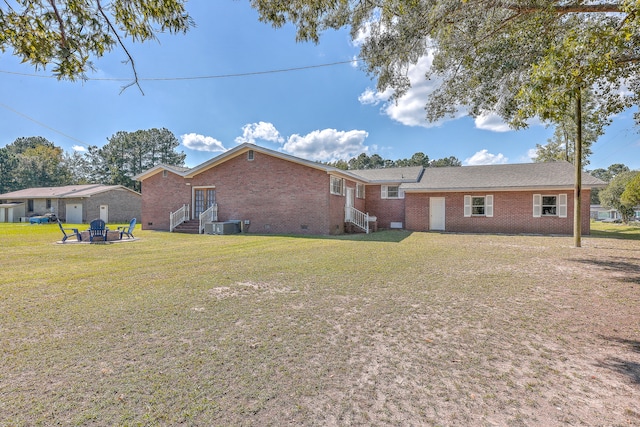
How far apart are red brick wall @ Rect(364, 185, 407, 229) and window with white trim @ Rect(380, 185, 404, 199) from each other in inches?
8.7

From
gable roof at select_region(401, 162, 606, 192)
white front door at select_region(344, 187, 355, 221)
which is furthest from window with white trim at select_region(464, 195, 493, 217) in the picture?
white front door at select_region(344, 187, 355, 221)

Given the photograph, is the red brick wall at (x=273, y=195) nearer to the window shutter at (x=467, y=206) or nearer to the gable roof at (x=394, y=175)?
the gable roof at (x=394, y=175)

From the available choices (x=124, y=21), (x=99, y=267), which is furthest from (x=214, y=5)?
(x=99, y=267)

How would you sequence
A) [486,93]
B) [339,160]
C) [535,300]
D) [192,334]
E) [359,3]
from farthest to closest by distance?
[339,160], [486,93], [359,3], [535,300], [192,334]

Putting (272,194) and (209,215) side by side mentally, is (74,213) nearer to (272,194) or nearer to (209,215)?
(209,215)

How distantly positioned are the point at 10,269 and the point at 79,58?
5.83m

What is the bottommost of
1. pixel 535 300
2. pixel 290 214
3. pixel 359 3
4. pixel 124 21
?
pixel 535 300

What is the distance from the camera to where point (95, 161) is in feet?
181

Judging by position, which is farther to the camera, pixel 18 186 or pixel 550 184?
pixel 18 186

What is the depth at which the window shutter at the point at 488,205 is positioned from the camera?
18.6 m

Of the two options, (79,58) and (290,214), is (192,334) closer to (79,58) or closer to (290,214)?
(79,58)

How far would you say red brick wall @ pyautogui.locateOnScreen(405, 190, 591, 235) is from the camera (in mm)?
17188

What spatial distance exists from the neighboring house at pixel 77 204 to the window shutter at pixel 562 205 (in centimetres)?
3821

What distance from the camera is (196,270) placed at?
7234mm
